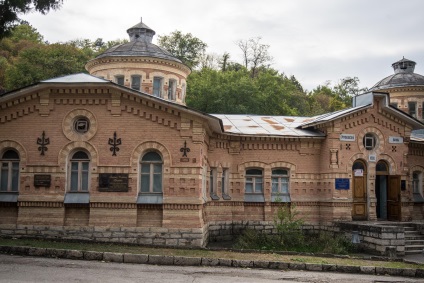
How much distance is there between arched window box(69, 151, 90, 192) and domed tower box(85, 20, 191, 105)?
919 centimetres

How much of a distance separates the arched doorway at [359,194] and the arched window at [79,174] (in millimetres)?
11196

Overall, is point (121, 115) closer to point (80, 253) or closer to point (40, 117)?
point (40, 117)

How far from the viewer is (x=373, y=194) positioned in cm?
2041

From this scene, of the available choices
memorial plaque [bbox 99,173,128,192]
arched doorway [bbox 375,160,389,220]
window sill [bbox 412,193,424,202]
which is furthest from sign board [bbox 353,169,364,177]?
memorial plaque [bbox 99,173,128,192]

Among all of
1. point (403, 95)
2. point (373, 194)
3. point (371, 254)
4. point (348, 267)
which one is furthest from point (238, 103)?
point (348, 267)

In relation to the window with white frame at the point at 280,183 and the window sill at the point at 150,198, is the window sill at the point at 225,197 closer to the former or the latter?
the window with white frame at the point at 280,183

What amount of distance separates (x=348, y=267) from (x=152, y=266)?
5.41 meters

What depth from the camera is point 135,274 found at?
1108cm

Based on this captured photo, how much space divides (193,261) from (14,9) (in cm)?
973

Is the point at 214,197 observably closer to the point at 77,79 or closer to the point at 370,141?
the point at 77,79

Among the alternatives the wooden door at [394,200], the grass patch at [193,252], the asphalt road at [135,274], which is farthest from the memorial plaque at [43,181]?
the wooden door at [394,200]

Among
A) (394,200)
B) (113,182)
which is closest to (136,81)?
(113,182)

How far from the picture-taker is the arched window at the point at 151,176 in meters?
16.4

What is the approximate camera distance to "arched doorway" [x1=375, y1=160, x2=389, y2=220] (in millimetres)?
21031
